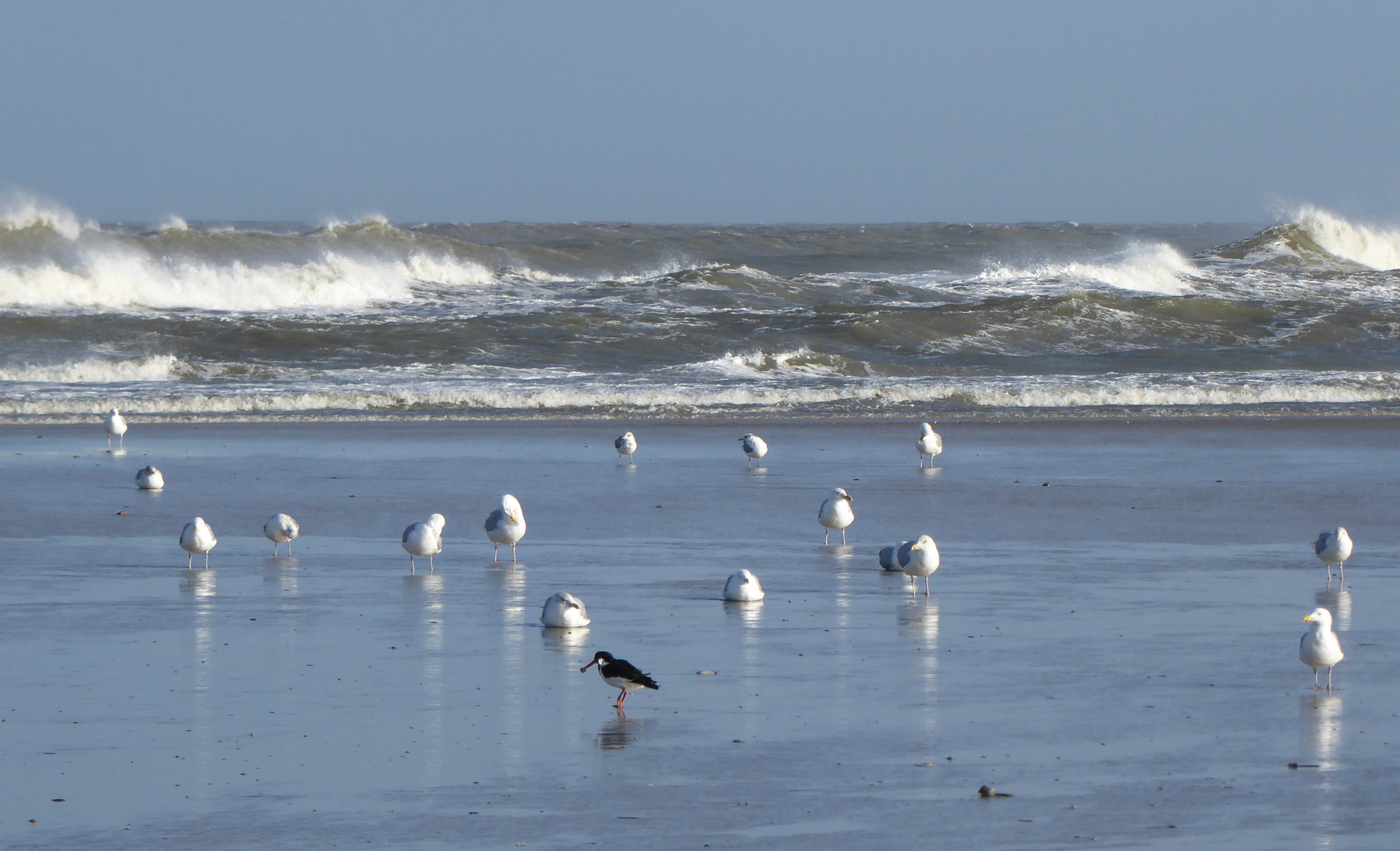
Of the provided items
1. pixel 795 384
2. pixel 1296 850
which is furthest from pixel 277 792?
pixel 795 384

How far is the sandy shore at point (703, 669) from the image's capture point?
5.62 meters

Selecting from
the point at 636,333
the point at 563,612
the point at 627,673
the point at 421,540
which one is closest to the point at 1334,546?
the point at 563,612

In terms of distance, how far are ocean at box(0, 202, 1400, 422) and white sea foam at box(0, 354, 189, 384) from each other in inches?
2.4

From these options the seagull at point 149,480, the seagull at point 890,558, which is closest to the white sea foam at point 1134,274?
the seagull at point 149,480

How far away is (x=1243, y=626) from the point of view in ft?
28.9

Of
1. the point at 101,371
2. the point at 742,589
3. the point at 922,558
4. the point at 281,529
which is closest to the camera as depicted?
the point at 742,589

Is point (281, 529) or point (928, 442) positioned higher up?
point (928, 442)

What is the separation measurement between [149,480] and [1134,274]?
37214 millimetres

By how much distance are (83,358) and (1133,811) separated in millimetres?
27533

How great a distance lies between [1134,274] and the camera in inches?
1880

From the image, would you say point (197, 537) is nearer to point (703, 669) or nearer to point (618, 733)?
point (703, 669)

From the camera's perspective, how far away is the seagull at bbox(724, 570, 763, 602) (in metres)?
9.52

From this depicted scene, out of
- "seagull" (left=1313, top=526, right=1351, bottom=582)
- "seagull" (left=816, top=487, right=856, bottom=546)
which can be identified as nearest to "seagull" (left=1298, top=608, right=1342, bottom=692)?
"seagull" (left=1313, top=526, right=1351, bottom=582)

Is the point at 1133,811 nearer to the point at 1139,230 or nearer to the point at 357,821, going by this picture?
the point at 357,821
